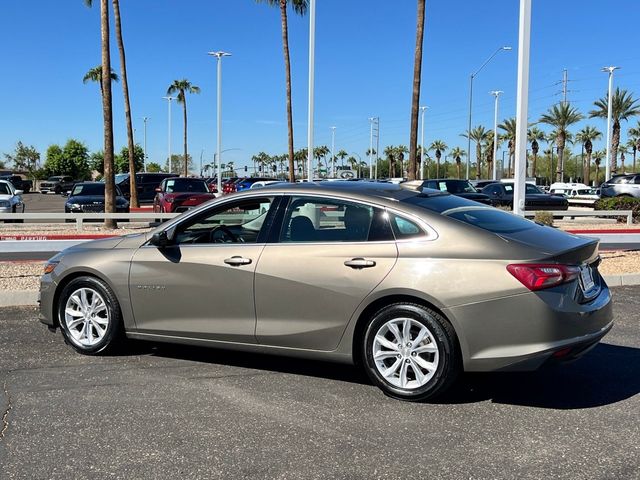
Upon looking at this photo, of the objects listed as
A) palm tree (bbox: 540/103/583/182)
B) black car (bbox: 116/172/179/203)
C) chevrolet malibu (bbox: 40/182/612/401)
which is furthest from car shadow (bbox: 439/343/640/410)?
palm tree (bbox: 540/103/583/182)

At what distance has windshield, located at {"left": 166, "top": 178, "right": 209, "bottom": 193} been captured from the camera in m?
21.5

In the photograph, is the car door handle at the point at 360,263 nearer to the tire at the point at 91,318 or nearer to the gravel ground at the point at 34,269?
the tire at the point at 91,318

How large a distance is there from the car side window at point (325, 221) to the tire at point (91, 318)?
1.77 meters

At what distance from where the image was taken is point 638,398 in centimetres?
470

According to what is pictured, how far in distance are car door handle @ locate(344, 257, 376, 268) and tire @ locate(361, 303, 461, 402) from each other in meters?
0.34

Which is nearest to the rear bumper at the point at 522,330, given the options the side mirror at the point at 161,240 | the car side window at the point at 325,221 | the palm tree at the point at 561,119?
the car side window at the point at 325,221

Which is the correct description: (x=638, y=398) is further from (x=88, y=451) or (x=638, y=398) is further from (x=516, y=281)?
(x=88, y=451)

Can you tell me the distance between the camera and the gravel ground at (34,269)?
346 inches

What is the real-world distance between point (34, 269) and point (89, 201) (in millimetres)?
11679

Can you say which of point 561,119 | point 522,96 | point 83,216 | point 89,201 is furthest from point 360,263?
point 561,119

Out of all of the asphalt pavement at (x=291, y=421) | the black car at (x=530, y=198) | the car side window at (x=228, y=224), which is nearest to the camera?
the asphalt pavement at (x=291, y=421)

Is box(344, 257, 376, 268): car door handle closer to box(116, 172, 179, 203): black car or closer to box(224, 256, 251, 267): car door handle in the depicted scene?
box(224, 256, 251, 267): car door handle

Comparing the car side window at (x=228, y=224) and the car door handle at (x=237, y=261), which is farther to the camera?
the car side window at (x=228, y=224)

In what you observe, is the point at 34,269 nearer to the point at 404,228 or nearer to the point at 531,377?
the point at 404,228
